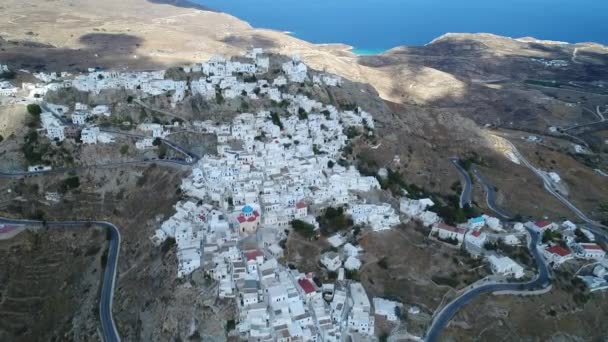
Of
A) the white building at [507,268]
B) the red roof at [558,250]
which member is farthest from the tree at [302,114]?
the red roof at [558,250]

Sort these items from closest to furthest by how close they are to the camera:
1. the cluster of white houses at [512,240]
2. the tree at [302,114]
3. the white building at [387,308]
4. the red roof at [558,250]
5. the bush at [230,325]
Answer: the bush at [230,325]
the white building at [387,308]
the cluster of white houses at [512,240]
the red roof at [558,250]
the tree at [302,114]

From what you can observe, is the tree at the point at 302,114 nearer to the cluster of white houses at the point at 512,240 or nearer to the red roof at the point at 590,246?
the cluster of white houses at the point at 512,240

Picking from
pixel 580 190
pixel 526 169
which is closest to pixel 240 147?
pixel 526 169

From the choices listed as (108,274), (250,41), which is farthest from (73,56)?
(108,274)

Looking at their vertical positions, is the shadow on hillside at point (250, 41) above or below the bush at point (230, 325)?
above

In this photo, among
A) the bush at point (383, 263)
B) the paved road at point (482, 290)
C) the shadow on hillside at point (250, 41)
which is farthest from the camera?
the shadow on hillside at point (250, 41)

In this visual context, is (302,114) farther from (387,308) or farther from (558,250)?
(558,250)

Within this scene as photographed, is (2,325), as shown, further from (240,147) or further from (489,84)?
(489,84)
